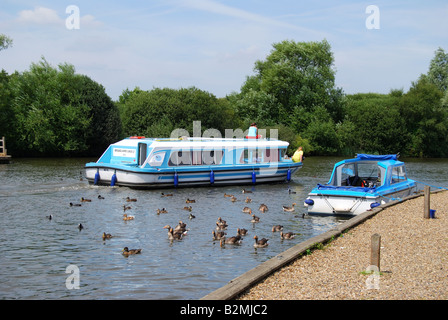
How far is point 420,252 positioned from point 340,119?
70.2 m

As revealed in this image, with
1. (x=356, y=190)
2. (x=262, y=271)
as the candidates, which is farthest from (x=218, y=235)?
(x=356, y=190)

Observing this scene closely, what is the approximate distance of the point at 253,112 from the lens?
78.4m

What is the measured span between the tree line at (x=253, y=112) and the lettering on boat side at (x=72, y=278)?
50462 millimetres

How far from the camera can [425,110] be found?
7638cm

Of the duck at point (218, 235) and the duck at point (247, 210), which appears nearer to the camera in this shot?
the duck at point (218, 235)

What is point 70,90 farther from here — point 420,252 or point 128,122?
point 420,252

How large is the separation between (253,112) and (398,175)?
172 ft

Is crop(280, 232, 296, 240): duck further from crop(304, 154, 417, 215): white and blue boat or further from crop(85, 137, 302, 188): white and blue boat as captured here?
crop(85, 137, 302, 188): white and blue boat

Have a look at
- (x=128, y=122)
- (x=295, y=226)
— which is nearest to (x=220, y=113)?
(x=128, y=122)

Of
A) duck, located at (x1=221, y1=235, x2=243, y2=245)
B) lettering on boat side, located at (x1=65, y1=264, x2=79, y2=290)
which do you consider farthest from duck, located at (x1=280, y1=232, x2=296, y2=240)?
lettering on boat side, located at (x1=65, y1=264, x2=79, y2=290)

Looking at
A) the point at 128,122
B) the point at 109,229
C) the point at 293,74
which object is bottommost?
the point at 109,229

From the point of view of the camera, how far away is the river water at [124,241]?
40.6 feet

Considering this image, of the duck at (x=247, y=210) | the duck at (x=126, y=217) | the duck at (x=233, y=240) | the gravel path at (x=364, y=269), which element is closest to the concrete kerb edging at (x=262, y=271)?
the gravel path at (x=364, y=269)

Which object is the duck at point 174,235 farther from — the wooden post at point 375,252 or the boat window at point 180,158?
the boat window at point 180,158
